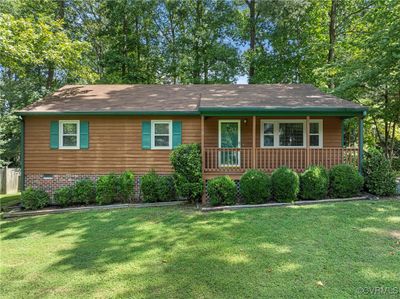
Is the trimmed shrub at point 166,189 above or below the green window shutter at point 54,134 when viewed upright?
below

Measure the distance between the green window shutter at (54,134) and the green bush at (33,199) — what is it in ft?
5.93

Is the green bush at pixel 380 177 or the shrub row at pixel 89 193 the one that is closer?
the green bush at pixel 380 177

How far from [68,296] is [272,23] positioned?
21.3 metres

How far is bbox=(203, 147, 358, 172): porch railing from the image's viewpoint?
373 inches

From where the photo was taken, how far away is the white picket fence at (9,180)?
14156mm

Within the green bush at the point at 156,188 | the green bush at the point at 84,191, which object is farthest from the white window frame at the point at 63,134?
the green bush at the point at 156,188

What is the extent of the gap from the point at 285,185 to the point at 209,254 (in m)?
4.21

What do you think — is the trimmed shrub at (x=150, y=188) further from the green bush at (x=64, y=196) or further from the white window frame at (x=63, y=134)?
the white window frame at (x=63, y=134)

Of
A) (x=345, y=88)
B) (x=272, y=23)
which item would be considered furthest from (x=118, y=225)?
(x=272, y=23)

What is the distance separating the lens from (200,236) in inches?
238

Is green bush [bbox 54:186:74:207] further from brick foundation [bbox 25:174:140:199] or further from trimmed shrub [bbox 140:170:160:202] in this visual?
trimmed shrub [bbox 140:170:160:202]

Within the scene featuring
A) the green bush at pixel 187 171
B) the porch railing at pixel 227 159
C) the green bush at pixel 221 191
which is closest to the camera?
the green bush at pixel 221 191

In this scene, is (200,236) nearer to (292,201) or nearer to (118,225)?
(118,225)

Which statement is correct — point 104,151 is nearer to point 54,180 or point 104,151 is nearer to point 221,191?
point 54,180
